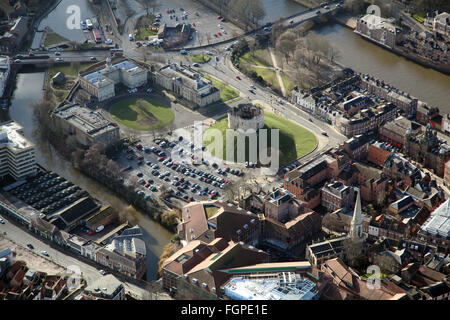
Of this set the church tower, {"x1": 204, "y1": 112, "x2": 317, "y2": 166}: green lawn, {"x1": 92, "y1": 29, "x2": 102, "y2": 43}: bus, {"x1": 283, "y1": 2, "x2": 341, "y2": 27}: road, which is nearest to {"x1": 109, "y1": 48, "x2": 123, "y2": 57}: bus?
{"x1": 92, "y1": 29, "x2": 102, "y2": 43}: bus

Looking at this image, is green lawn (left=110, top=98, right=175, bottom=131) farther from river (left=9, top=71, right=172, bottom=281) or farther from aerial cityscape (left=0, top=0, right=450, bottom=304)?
river (left=9, top=71, right=172, bottom=281)

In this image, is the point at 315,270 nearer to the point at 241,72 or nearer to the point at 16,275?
the point at 16,275

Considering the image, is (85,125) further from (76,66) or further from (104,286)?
(104,286)

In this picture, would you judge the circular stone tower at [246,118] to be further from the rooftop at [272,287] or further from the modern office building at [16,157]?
the rooftop at [272,287]

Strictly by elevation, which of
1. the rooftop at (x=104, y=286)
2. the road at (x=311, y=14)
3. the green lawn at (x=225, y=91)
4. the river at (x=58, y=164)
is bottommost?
the river at (x=58, y=164)

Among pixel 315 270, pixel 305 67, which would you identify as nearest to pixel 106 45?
pixel 305 67

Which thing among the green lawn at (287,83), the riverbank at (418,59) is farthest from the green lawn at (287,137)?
the riverbank at (418,59)
